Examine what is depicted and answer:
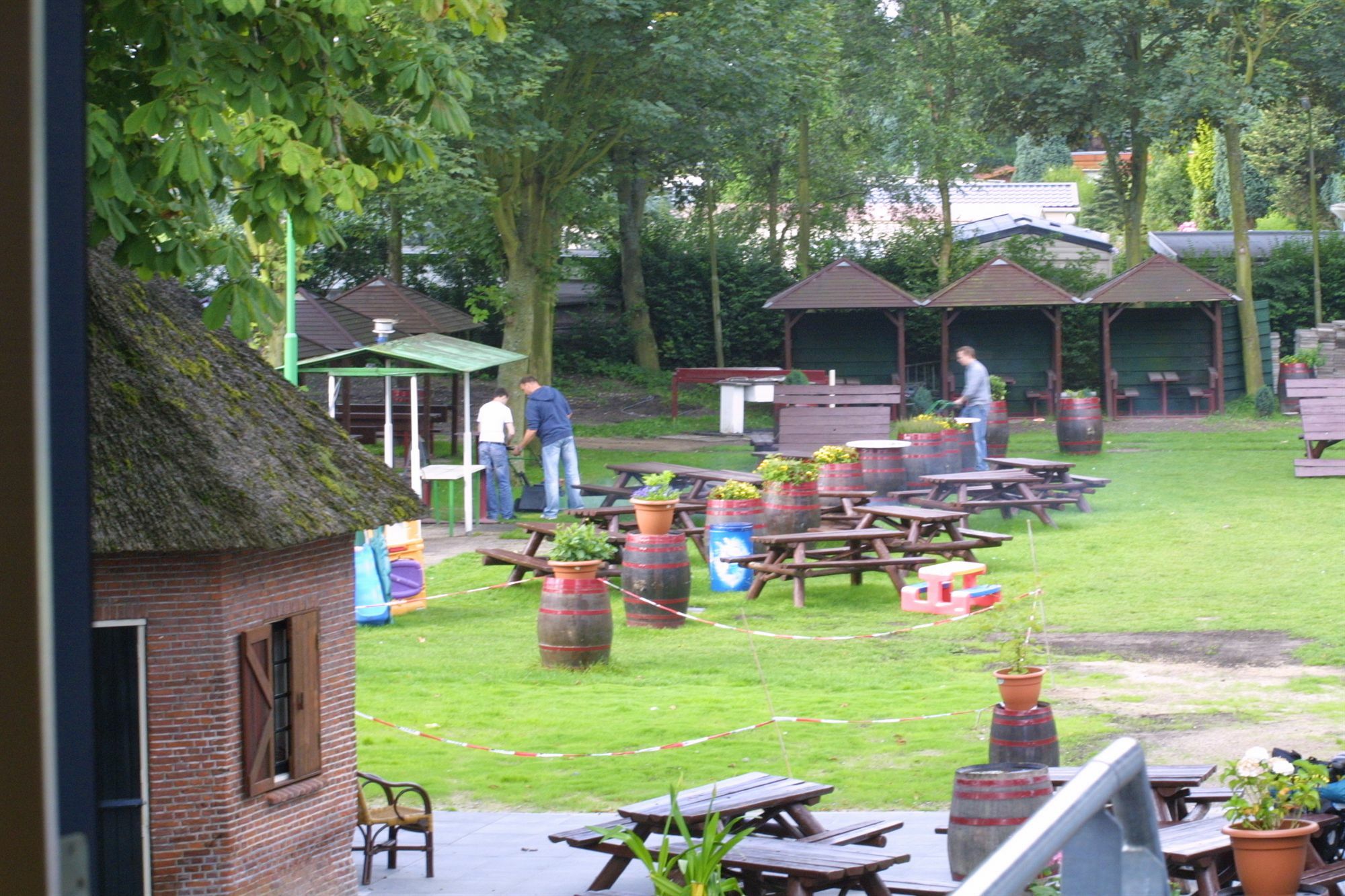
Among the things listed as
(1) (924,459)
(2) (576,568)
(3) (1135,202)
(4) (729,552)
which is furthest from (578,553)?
(3) (1135,202)

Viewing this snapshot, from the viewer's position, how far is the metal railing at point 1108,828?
1.84 metres

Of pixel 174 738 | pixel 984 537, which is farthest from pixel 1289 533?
pixel 174 738

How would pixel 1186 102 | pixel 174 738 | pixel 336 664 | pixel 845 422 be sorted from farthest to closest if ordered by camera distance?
pixel 1186 102
pixel 845 422
pixel 336 664
pixel 174 738

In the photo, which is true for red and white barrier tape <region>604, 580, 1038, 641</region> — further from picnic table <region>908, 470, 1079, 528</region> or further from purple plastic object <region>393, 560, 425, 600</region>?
picnic table <region>908, 470, 1079, 528</region>

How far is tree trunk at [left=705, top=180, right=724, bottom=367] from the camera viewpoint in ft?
123

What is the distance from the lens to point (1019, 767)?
6.96 m

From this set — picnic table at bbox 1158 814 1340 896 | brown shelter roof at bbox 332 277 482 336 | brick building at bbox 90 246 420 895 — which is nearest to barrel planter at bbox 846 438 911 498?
brown shelter roof at bbox 332 277 482 336

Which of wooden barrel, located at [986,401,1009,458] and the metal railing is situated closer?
the metal railing

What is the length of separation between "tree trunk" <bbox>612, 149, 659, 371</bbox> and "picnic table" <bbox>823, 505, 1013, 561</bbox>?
69.3 ft

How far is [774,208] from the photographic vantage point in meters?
40.9

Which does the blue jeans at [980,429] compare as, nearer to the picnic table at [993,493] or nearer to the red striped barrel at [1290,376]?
the picnic table at [993,493]

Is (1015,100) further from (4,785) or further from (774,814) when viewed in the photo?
(4,785)

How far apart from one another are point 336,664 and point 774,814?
290 centimetres

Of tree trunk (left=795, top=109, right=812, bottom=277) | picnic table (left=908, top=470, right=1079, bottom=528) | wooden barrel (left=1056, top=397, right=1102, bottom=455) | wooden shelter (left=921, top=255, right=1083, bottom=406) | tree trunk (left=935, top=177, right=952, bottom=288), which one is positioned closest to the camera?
picnic table (left=908, top=470, right=1079, bottom=528)
